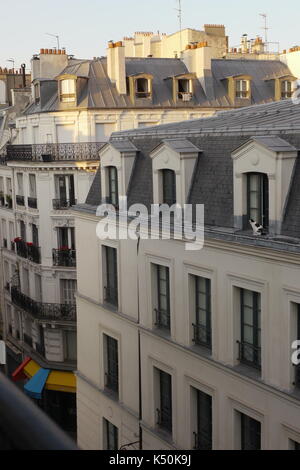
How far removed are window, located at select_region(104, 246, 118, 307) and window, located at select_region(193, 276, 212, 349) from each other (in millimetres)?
4163

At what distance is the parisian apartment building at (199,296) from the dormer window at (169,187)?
0.16ft

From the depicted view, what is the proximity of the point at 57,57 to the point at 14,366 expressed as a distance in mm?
19898

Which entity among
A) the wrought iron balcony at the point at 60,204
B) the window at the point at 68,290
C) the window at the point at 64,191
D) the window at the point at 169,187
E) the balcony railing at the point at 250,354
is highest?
the window at the point at 169,187

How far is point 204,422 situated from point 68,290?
1944 centimetres

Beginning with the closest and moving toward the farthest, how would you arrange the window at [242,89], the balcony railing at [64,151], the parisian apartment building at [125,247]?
the parisian apartment building at [125,247] < the balcony railing at [64,151] < the window at [242,89]

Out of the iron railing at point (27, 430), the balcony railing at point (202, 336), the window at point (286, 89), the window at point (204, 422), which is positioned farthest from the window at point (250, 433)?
the window at point (286, 89)

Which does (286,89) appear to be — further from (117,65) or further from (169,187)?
(169,187)

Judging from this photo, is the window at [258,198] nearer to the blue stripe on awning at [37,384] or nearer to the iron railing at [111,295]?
the iron railing at [111,295]

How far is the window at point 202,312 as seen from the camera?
1460 centimetres

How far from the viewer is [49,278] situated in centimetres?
3388

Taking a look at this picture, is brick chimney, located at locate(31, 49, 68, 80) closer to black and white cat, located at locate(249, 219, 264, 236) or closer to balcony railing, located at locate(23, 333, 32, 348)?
Result: balcony railing, located at locate(23, 333, 32, 348)

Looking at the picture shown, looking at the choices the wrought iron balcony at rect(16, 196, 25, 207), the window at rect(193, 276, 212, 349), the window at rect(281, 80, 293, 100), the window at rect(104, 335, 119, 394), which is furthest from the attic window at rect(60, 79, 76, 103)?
the window at rect(193, 276, 212, 349)
